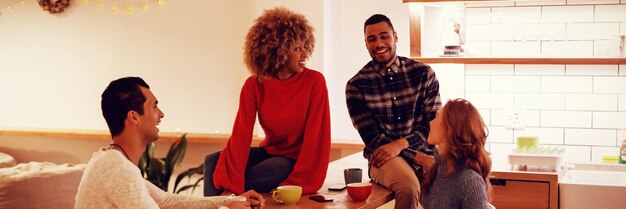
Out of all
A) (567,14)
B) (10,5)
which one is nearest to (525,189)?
(567,14)

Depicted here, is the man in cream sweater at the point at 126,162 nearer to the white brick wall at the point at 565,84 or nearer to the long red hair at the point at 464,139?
the long red hair at the point at 464,139

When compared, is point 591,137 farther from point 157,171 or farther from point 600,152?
point 157,171

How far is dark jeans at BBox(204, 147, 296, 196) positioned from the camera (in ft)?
Result: 11.6

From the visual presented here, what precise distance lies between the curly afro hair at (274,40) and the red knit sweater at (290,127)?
0.07 metres

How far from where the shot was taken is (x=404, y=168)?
360 cm

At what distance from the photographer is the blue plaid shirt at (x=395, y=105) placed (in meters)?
3.72

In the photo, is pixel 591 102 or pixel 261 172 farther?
pixel 591 102

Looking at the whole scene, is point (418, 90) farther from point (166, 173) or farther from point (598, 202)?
point (166, 173)

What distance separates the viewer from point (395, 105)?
374 centimetres

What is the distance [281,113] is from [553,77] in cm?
192

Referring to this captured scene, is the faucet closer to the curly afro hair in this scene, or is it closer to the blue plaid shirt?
the blue plaid shirt

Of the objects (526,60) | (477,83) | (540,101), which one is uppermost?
(526,60)

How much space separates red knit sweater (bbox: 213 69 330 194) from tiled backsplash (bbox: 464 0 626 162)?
1.65 meters

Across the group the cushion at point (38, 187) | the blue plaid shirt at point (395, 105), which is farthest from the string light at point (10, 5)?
the blue plaid shirt at point (395, 105)
